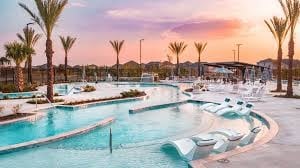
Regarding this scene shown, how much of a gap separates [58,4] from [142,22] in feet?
57.9

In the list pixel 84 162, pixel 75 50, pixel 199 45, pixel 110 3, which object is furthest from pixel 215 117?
pixel 199 45

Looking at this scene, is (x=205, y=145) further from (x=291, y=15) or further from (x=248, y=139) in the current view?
(x=291, y=15)

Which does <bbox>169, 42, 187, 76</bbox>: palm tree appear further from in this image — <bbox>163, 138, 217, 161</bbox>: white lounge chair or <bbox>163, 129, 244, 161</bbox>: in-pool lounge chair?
<bbox>163, 138, 217, 161</bbox>: white lounge chair

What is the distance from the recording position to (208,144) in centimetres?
793

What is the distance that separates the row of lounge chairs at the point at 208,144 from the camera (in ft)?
26.2

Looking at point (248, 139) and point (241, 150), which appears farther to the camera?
point (248, 139)

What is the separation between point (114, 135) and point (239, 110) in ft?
19.8

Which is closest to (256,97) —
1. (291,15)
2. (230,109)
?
(230,109)

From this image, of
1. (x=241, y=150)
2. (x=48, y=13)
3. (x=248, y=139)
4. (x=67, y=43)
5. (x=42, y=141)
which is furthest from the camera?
(x=67, y=43)

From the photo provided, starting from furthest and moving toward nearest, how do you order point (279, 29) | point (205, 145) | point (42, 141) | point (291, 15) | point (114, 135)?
point (279, 29) → point (291, 15) → point (114, 135) → point (42, 141) → point (205, 145)

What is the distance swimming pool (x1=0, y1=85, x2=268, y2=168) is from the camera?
888 centimetres

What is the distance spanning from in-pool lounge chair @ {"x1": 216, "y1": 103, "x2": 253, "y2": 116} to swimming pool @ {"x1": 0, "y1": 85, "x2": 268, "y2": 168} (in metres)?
0.58

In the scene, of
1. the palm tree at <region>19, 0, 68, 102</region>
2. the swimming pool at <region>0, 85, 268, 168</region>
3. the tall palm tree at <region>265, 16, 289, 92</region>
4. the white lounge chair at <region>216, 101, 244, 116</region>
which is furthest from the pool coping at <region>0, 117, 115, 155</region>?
the tall palm tree at <region>265, 16, 289, 92</region>

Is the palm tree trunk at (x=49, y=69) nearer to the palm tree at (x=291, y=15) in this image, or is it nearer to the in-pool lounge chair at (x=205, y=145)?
the in-pool lounge chair at (x=205, y=145)
